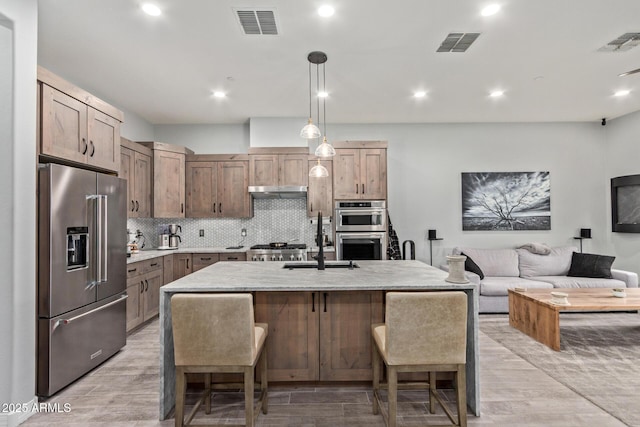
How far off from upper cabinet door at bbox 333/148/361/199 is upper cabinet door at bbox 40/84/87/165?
3.17 meters

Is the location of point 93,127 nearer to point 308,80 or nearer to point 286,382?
point 308,80

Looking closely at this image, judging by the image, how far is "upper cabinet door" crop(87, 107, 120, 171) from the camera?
118 inches

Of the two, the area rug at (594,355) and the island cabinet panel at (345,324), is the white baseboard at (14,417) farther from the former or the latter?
the area rug at (594,355)

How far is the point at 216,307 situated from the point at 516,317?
368cm

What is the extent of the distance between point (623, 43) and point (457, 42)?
5.25 feet

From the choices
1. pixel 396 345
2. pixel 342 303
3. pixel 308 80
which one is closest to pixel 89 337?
pixel 342 303

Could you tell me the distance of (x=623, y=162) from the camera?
5391mm

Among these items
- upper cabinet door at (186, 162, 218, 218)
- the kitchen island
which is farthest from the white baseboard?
upper cabinet door at (186, 162, 218, 218)

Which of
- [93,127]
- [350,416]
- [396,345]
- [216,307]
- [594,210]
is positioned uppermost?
[93,127]

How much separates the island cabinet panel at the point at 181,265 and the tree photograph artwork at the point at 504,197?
4501mm

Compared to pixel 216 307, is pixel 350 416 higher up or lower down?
lower down

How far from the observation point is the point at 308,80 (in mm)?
3893

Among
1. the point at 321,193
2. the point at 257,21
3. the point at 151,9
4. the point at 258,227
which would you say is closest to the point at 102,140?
the point at 151,9

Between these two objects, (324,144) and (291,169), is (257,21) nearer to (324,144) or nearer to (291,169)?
(324,144)
